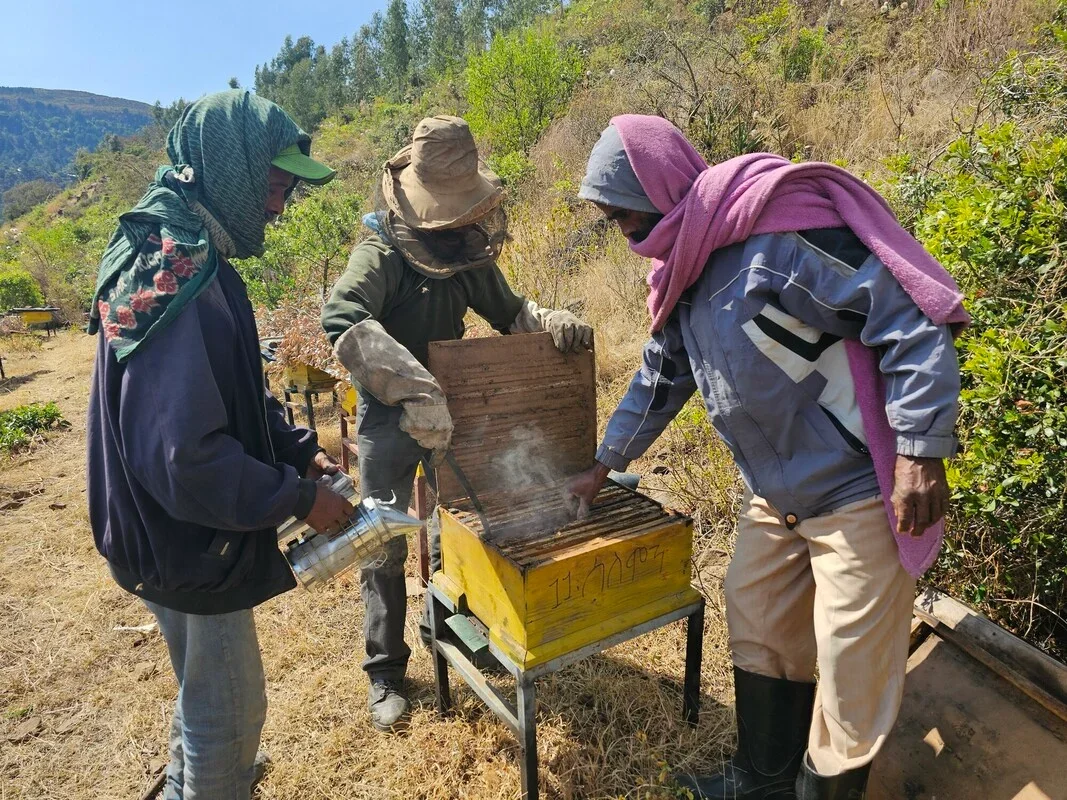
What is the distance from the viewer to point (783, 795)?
7.06ft

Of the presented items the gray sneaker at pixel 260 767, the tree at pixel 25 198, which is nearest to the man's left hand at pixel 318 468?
the gray sneaker at pixel 260 767

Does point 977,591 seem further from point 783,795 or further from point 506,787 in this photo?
point 506,787

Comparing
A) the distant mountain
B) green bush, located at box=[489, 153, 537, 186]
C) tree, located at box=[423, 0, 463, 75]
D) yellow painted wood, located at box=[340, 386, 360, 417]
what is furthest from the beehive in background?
the distant mountain

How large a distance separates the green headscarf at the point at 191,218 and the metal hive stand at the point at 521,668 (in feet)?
A: 4.87

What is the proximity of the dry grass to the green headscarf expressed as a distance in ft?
6.70

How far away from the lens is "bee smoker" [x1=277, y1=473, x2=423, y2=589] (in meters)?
1.89

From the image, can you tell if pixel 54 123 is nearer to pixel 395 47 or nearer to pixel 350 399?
pixel 395 47

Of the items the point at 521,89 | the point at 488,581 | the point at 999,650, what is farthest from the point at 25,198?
the point at 999,650

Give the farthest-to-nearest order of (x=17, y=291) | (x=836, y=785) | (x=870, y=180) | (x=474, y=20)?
1. (x=474, y=20)
2. (x=17, y=291)
3. (x=870, y=180)
4. (x=836, y=785)

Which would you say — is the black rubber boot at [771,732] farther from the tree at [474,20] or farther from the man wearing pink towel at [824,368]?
the tree at [474,20]

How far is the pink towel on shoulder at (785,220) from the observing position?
1637mm

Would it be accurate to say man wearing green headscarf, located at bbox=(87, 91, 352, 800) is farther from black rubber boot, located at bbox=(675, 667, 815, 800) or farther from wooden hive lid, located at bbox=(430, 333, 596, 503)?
black rubber boot, located at bbox=(675, 667, 815, 800)

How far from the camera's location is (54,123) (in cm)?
16462

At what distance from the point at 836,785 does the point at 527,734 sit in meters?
0.96
